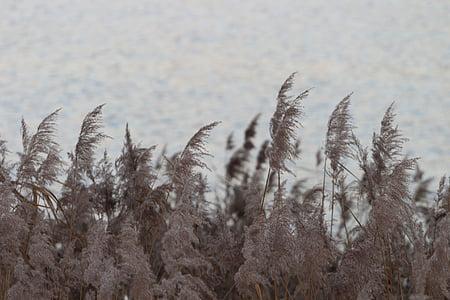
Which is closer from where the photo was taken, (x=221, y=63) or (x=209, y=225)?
(x=209, y=225)

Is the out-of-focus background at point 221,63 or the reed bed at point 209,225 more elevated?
the out-of-focus background at point 221,63

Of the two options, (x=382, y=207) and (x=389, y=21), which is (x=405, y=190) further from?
(x=389, y=21)

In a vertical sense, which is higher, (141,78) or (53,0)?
(53,0)

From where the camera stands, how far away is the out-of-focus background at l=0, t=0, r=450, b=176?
1281 cm

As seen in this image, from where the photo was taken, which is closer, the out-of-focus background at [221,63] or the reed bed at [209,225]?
the reed bed at [209,225]

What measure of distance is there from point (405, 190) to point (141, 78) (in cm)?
1198

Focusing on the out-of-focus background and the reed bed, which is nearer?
the reed bed

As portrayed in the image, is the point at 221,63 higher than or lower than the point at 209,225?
higher

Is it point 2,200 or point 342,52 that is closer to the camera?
point 2,200

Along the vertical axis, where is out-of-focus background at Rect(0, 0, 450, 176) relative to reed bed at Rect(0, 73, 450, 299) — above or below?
above

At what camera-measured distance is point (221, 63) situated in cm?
1652

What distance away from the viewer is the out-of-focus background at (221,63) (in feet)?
42.0

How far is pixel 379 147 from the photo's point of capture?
434 centimetres

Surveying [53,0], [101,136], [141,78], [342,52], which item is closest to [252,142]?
[101,136]
